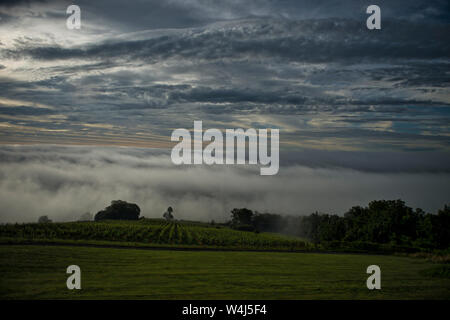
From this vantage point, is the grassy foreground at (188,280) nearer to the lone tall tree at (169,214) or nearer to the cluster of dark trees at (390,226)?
the cluster of dark trees at (390,226)

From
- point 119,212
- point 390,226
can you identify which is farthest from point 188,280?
point 119,212

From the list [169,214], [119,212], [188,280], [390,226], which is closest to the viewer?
[188,280]

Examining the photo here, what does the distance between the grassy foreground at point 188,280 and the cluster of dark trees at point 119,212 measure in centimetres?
8950

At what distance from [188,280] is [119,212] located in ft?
335

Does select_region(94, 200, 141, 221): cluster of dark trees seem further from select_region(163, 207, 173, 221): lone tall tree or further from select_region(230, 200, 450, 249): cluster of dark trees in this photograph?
select_region(230, 200, 450, 249): cluster of dark trees

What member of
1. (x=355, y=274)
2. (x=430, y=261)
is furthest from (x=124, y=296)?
(x=430, y=261)

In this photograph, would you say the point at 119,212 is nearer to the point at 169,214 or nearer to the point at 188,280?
the point at 169,214

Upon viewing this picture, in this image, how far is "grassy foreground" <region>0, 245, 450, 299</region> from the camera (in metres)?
18.1

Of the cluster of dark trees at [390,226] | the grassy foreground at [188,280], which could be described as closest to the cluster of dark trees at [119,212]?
the cluster of dark trees at [390,226]

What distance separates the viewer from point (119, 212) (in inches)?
4646

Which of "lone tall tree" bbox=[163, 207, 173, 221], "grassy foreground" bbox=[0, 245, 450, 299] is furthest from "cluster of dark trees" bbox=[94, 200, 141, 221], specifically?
"grassy foreground" bbox=[0, 245, 450, 299]

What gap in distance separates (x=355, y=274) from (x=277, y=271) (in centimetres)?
558

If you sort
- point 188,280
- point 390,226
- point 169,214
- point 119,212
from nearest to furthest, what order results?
point 188,280
point 390,226
point 119,212
point 169,214

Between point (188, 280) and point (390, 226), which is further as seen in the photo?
point (390, 226)
